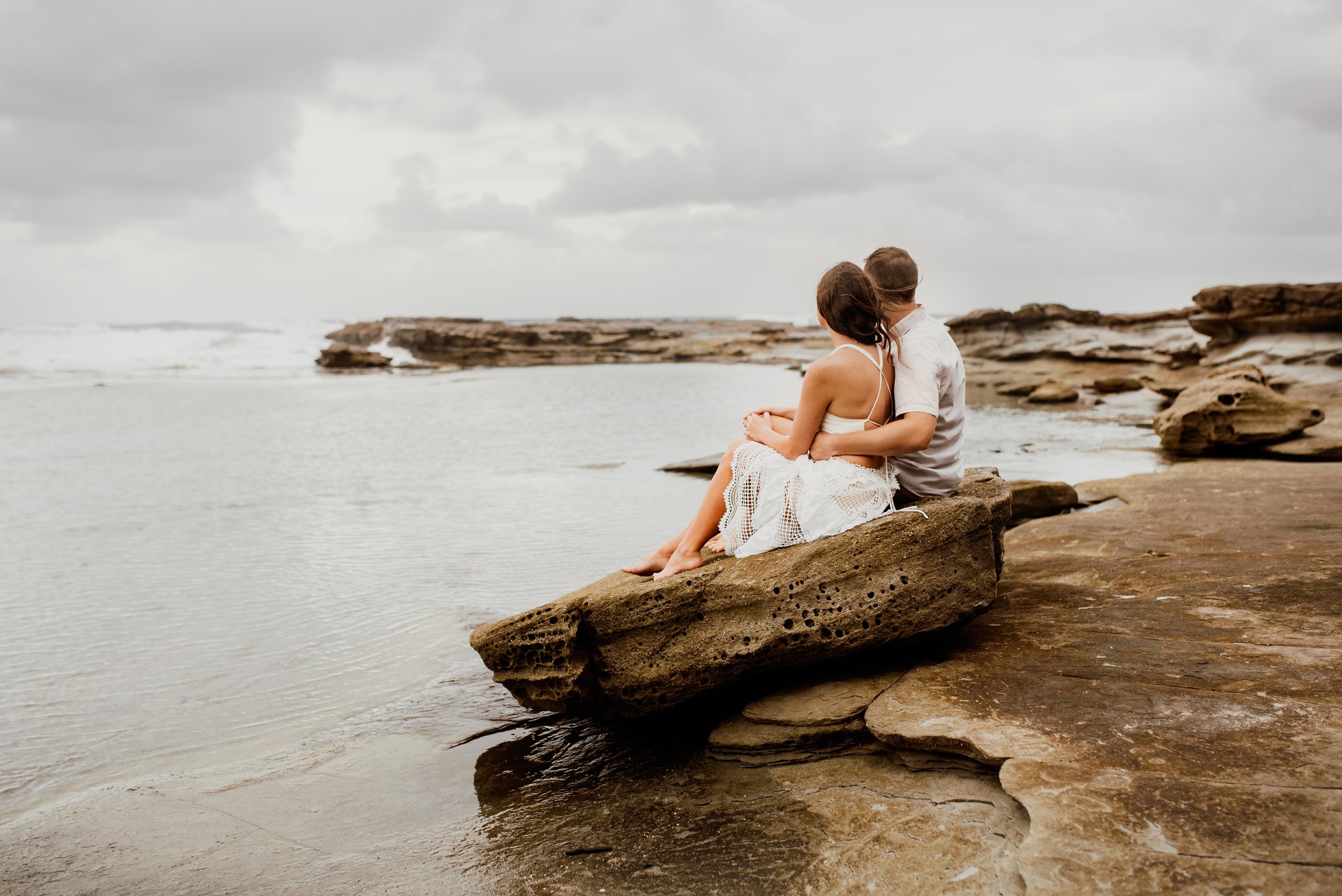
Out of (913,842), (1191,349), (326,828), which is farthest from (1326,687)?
(1191,349)

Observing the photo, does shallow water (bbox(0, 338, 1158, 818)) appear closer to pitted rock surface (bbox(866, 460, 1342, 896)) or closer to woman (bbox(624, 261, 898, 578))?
woman (bbox(624, 261, 898, 578))

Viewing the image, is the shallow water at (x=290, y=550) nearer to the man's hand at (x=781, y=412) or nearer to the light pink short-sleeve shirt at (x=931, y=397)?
the man's hand at (x=781, y=412)

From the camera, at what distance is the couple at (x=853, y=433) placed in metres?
4.96

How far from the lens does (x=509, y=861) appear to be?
13.5 feet

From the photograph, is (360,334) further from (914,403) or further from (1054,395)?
(914,403)

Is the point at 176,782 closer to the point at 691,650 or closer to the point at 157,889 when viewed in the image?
the point at 157,889

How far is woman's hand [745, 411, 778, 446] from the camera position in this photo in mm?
5449

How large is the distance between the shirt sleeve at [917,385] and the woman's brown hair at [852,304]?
210 millimetres

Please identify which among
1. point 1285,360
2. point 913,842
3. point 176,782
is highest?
point 1285,360

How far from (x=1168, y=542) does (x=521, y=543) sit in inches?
270

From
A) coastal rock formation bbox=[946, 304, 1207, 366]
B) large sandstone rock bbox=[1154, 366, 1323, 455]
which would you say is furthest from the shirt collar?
coastal rock formation bbox=[946, 304, 1207, 366]

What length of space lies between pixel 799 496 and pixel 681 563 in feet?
2.66

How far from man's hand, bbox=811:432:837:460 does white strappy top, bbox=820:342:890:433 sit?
48mm

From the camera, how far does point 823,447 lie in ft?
16.8
